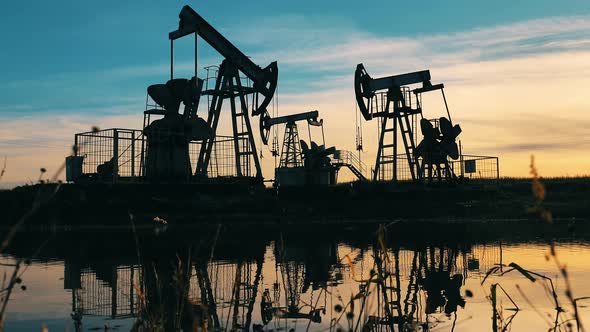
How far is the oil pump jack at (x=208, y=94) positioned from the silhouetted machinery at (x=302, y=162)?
6.87 meters

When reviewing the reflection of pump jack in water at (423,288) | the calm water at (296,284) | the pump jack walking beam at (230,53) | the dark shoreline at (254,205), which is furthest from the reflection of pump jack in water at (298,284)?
the pump jack walking beam at (230,53)

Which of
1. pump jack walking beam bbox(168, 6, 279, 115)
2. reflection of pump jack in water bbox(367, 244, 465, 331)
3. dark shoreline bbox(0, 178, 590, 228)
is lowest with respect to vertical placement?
reflection of pump jack in water bbox(367, 244, 465, 331)

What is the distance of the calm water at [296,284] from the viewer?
14.0 feet

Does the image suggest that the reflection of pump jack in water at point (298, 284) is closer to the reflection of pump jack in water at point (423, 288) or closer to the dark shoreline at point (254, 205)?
the reflection of pump jack in water at point (423, 288)

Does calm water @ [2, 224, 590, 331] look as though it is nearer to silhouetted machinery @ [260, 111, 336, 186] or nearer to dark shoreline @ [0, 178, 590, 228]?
dark shoreline @ [0, 178, 590, 228]

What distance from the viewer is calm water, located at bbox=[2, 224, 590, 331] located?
4273mm

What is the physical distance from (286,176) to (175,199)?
52.4 ft

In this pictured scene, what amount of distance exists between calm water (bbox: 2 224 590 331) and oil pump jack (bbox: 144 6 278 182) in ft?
33.8

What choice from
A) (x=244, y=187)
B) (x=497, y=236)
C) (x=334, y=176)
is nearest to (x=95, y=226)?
(x=244, y=187)

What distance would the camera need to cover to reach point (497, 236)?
1727cm

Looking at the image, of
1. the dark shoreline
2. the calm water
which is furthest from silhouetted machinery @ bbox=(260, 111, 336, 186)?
the calm water

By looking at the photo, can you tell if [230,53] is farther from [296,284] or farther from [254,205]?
[296,284]

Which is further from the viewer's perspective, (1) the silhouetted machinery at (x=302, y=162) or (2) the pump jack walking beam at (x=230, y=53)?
(1) the silhouetted machinery at (x=302, y=162)

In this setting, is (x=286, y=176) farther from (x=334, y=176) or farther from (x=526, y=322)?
(x=526, y=322)
